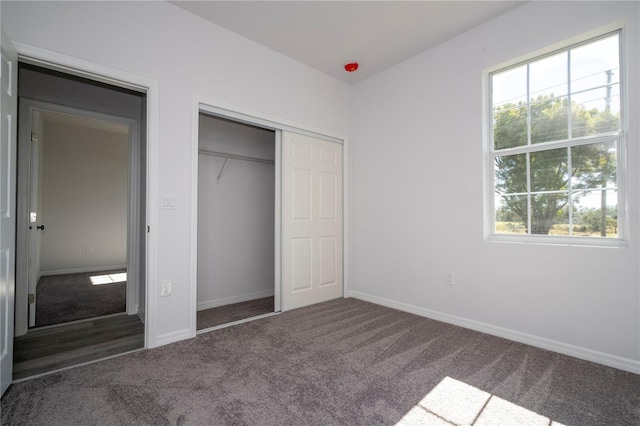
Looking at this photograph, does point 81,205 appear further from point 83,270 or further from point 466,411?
point 466,411

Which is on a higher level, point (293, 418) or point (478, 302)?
point (478, 302)

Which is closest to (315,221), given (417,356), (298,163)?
(298,163)

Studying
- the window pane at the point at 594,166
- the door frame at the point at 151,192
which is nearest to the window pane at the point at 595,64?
the window pane at the point at 594,166

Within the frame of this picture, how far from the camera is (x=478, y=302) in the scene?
2.82m

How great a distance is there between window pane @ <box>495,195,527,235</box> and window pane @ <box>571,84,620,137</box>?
64 centimetres

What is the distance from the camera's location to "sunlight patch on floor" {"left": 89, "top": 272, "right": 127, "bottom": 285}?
4.90 metres

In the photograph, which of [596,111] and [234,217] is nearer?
[596,111]

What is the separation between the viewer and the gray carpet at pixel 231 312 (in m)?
3.04

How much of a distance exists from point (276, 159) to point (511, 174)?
2314 mm

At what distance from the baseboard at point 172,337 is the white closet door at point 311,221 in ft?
3.47

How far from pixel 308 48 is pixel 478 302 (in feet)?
9.97

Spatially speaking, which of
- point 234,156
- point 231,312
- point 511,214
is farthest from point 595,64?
point 231,312

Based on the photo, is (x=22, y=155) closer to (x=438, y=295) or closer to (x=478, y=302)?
(x=438, y=295)

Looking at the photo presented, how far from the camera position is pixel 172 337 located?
252cm
